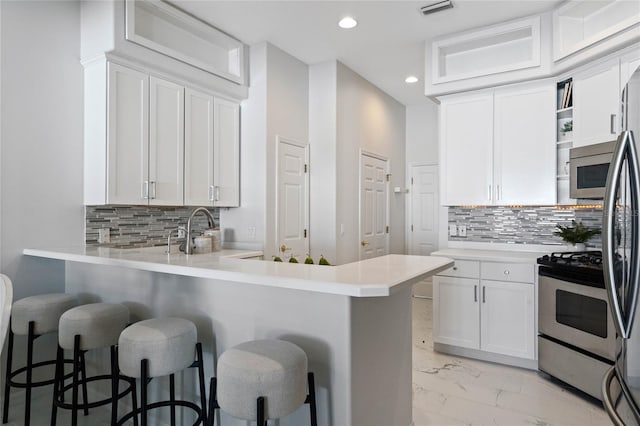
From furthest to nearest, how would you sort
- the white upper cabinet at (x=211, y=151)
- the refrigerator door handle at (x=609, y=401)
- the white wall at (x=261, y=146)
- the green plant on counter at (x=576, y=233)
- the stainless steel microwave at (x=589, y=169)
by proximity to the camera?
1. the white wall at (x=261, y=146)
2. the white upper cabinet at (x=211, y=151)
3. the green plant on counter at (x=576, y=233)
4. the stainless steel microwave at (x=589, y=169)
5. the refrigerator door handle at (x=609, y=401)

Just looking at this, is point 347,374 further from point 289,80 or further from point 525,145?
point 289,80

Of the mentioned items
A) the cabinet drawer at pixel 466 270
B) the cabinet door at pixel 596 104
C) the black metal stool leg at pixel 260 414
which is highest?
the cabinet door at pixel 596 104

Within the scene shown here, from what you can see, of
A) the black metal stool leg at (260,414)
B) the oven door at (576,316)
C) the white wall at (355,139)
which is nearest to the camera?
the black metal stool leg at (260,414)

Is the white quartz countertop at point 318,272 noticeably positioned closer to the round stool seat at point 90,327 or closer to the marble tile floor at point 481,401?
the round stool seat at point 90,327

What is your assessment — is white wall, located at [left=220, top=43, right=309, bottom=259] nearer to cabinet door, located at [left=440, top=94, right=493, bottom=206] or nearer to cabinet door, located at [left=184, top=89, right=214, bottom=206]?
cabinet door, located at [left=184, top=89, right=214, bottom=206]

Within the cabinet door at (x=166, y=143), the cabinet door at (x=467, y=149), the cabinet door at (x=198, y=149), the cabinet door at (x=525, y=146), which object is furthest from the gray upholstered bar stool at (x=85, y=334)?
the cabinet door at (x=525, y=146)

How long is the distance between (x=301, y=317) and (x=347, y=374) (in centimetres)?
31

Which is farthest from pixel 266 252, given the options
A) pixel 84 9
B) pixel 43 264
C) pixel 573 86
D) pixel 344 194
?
pixel 573 86

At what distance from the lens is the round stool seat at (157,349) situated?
5.76 ft

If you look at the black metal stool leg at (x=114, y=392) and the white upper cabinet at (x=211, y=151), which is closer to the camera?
the black metal stool leg at (x=114, y=392)

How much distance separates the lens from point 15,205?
2.62 metres

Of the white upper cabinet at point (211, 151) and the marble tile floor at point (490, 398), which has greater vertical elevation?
the white upper cabinet at point (211, 151)

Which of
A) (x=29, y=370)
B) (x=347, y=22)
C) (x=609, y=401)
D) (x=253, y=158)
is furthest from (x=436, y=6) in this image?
(x=29, y=370)

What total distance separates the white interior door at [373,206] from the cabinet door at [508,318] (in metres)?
1.72
